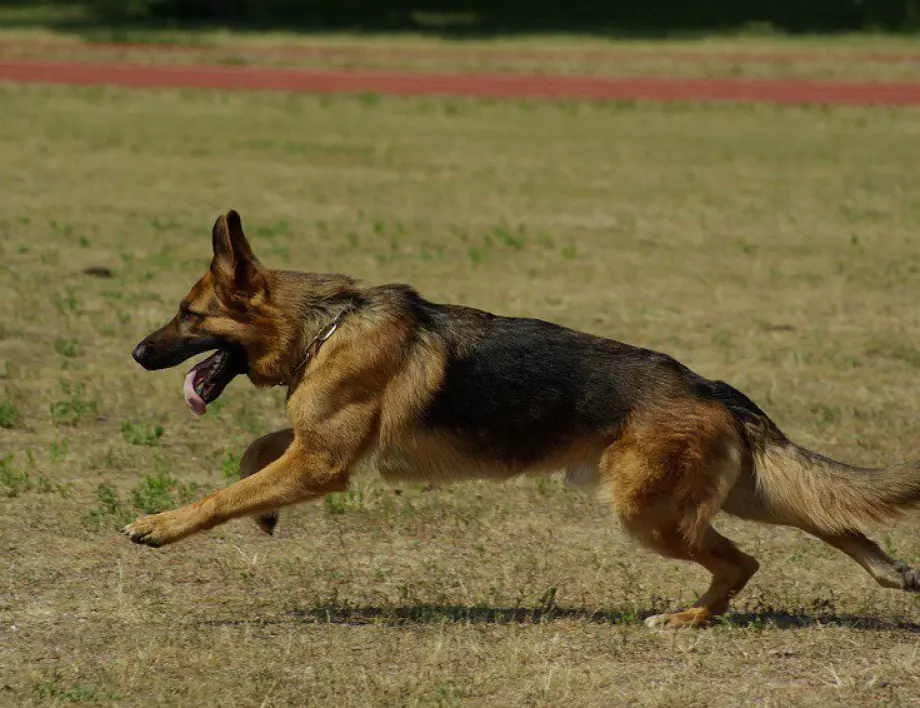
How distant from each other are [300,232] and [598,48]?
2471 cm

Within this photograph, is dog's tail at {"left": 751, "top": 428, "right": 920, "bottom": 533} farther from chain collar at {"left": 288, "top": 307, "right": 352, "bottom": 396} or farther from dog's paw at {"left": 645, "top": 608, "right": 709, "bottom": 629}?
chain collar at {"left": 288, "top": 307, "right": 352, "bottom": 396}

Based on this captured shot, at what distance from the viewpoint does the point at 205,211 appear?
16.5 m

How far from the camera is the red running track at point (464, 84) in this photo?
28391 millimetres

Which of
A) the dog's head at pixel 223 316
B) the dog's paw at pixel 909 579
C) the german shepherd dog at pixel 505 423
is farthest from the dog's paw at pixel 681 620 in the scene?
the dog's head at pixel 223 316

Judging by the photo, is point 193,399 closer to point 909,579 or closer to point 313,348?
point 313,348

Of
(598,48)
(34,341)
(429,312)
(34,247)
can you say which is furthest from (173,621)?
(598,48)

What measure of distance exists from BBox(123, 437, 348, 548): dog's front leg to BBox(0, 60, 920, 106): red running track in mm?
22355

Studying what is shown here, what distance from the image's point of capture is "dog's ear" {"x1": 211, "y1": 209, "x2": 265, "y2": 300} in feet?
20.7

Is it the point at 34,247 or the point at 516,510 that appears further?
the point at 34,247

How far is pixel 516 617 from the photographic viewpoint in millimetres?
6422

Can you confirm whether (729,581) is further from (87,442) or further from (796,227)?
(796,227)

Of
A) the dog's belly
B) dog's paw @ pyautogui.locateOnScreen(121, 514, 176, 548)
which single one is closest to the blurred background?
dog's paw @ pyautogui.locateOnScreen(121, 514, 176, 548)

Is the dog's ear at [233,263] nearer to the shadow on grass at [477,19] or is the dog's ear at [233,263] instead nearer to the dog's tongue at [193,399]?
the dog's tongue at [193,399]

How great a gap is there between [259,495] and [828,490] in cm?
231
